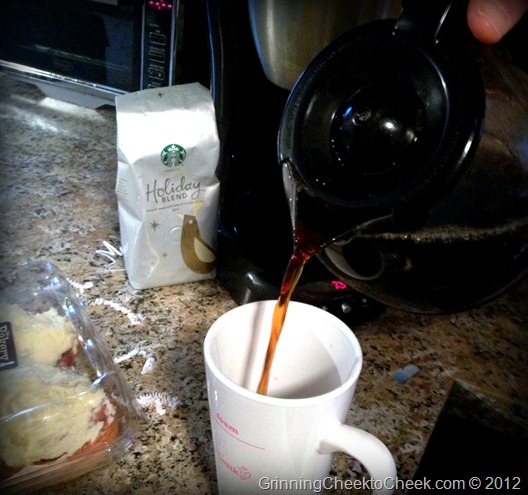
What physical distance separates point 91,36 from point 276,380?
0.68 meters

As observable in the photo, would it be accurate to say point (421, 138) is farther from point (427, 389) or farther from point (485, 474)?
point (485, 474)

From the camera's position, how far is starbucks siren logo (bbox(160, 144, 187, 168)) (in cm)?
60

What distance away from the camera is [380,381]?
568mm

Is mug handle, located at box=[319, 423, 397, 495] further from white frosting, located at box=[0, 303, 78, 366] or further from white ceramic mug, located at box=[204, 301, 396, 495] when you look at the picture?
white frosting, located at box=[0, 303, 78, 366]

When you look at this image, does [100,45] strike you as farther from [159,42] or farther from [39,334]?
[39,334]

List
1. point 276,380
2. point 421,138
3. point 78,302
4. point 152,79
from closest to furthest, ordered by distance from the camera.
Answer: point 421,138
point 276,380
point 78,302
point 152,79

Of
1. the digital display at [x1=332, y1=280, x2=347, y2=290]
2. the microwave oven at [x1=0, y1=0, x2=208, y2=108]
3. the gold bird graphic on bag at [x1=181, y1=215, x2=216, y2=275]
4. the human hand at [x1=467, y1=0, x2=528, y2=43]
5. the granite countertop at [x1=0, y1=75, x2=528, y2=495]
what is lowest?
the granite countertop at [x1=0, y1=75, x2=528, y2=495]

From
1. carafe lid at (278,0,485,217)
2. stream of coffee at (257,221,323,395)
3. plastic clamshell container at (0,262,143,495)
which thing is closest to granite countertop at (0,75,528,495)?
plastic clamshell container at (0,262,143,495)

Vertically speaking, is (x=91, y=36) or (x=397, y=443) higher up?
(x=91, y=36)

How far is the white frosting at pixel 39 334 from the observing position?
504mm

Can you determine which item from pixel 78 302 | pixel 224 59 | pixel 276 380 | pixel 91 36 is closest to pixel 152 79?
pixel 91 36

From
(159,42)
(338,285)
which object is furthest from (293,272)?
(159,42)

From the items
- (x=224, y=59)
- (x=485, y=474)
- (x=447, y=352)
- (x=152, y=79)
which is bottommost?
(x=485, y=474)

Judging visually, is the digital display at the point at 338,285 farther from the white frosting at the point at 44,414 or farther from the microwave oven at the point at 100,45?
the microwave oven at the point at 100,45
